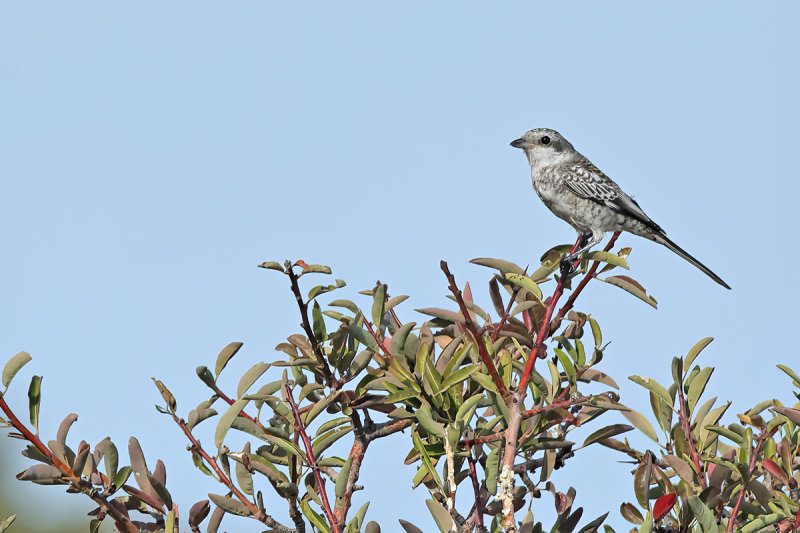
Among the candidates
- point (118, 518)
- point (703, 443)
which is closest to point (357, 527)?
point (118, 518)

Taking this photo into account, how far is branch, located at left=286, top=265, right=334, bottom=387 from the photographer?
311 cm

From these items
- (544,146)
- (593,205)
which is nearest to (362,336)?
(593,205)

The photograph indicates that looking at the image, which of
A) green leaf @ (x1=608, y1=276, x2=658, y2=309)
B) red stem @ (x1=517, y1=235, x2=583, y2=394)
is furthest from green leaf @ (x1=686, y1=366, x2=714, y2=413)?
red stem @ (x1=517, y1=235, x2=583, y2=394)

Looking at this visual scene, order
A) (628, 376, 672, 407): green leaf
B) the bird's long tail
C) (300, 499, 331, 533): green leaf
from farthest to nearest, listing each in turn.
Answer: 1. the bird's long tail
2. (628, 376, 672, 407): green leaf
3. (300, 499, 331, 533): green leaf

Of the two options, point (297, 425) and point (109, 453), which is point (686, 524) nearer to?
Result: point (297, 425)

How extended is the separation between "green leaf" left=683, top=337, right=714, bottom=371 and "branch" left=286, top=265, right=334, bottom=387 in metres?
1.57

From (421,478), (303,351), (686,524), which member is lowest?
(686,524)

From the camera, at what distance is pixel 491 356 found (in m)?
3.45

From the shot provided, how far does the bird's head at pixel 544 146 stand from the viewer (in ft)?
32.0

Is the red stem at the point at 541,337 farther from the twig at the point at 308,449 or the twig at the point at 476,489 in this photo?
the twig at the point at 308,449

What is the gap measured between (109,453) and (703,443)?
2.46 meters

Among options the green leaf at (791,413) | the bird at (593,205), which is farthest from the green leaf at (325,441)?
the bird at (593,205)

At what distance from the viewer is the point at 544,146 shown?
980 centimetres

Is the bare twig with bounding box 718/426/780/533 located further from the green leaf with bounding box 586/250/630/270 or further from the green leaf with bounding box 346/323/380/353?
the green leaf with bounding box 346/323/380/353
